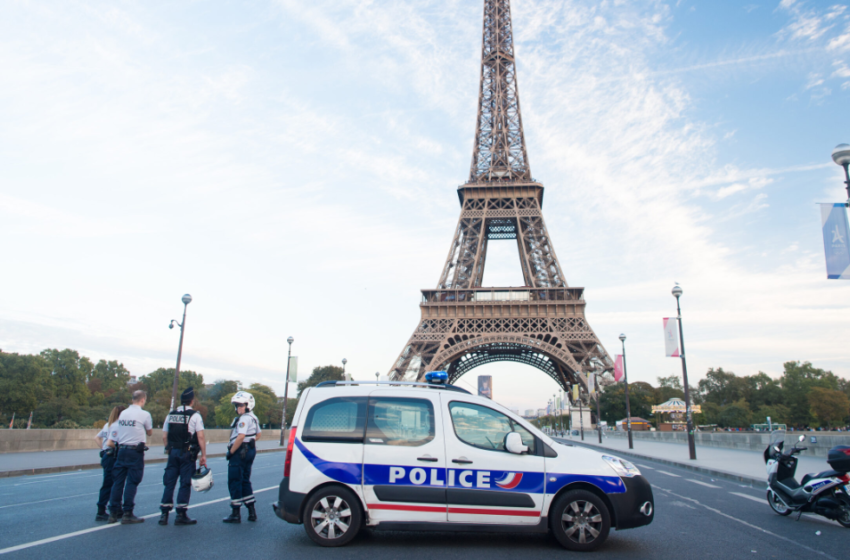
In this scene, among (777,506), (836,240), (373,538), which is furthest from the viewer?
(836,240)

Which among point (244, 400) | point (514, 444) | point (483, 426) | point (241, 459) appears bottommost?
point (241, 459)

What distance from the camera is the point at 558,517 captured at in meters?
6.06

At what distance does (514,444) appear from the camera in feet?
20.1

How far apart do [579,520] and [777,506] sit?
15.2 ft

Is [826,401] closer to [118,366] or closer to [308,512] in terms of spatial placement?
[308,512]

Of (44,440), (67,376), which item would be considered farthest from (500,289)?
(67,376)

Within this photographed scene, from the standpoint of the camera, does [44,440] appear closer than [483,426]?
No

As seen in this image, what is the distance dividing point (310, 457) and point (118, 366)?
11932 centimetres

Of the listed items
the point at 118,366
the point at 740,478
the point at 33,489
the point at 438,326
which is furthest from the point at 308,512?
the point at 118,366

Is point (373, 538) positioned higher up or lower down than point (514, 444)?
lower down

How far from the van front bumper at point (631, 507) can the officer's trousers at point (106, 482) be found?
6.66 metres

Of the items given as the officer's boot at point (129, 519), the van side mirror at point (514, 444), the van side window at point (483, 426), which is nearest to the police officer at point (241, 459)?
the officer's boot at point (129, 519)

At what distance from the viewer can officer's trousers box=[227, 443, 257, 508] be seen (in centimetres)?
730

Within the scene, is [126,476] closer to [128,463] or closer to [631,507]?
[128,463]
